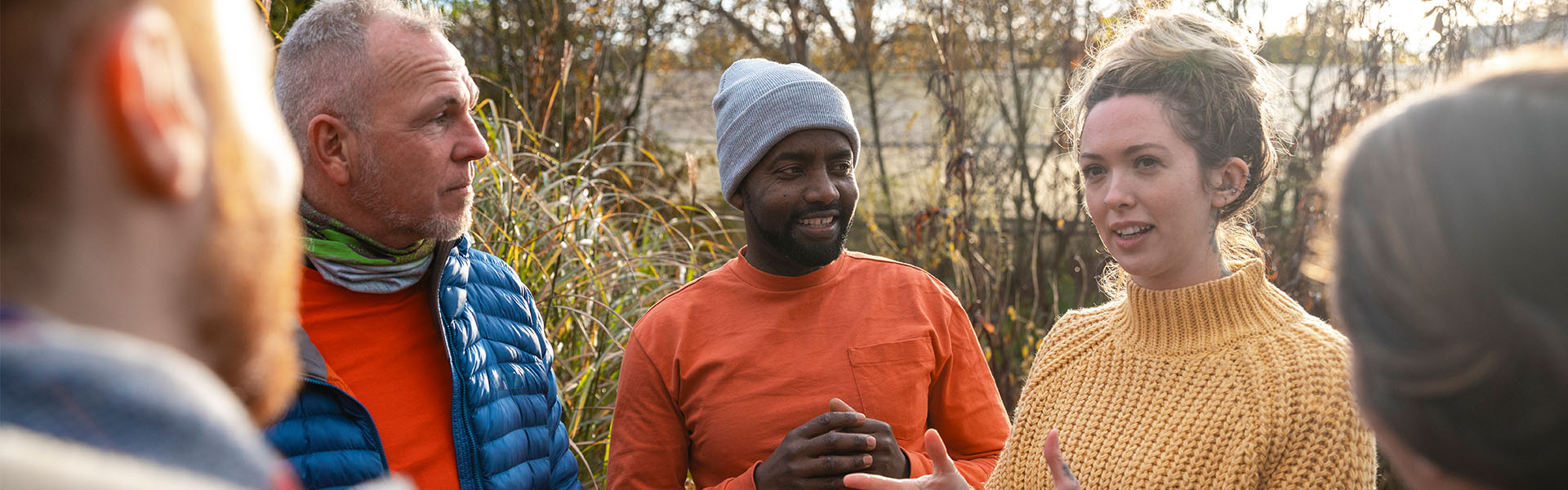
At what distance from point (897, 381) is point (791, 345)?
0.26m

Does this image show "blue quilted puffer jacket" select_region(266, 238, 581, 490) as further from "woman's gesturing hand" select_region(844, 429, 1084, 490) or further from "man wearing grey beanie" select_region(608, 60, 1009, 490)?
"woman's gesturing hand" select_region(844, 429, 1084, 490)

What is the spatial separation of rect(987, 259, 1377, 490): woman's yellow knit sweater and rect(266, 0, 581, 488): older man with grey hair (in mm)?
1089

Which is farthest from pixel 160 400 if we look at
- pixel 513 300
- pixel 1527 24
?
pixel 1527 24

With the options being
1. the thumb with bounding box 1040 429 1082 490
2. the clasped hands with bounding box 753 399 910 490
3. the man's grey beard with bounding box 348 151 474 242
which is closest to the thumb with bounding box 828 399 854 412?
the clasped hands with bounding box 753 399 910 490

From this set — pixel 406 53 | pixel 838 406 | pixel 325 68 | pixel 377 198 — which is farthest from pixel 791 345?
pixel 325 68

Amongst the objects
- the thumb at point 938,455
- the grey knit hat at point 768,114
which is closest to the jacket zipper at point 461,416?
the grey knit hat at point 768,114

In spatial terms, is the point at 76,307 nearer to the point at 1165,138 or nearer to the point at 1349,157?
the point at 1349,157

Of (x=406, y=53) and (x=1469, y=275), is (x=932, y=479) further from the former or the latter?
(x=406, y=53)

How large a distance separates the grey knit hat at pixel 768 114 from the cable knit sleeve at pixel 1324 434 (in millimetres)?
1158

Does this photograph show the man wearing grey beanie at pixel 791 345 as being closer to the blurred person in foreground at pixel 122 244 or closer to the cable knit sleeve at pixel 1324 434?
the cable knit sleeve at pixel 1324 434

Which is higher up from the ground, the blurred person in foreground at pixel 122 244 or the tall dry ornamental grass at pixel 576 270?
the blurred person in foreground at pixel 122 244

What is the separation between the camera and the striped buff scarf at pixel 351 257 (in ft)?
6.84

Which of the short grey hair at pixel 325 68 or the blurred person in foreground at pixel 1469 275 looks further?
the short grey hair at pixel 325 68

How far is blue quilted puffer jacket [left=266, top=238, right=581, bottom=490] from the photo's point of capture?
75.0 inches
